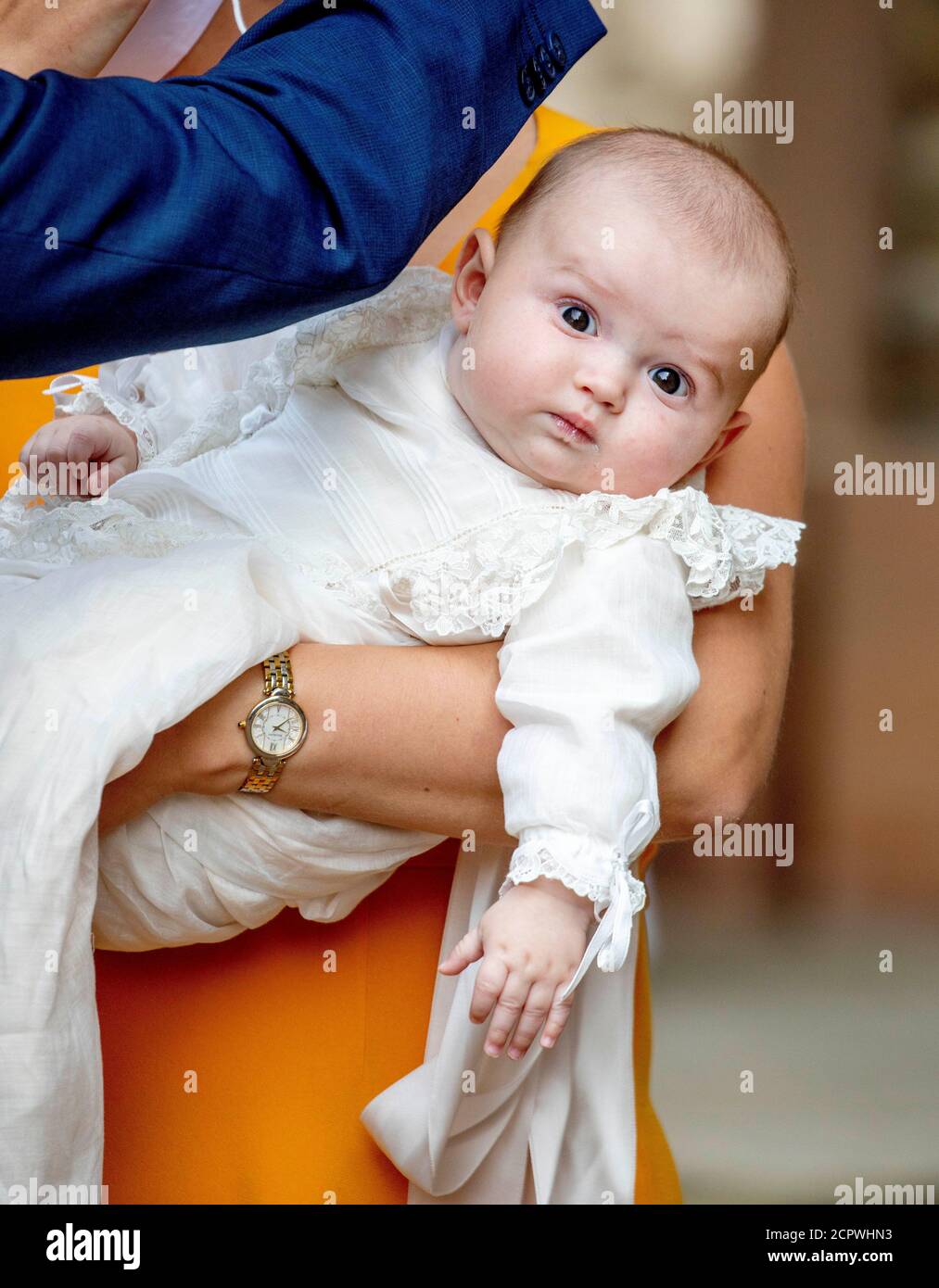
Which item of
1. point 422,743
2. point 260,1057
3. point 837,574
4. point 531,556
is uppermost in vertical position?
point 837,574

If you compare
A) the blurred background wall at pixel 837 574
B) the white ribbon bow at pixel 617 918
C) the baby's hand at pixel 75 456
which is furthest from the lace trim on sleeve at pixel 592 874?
the blurred background wall at pixel 837 574

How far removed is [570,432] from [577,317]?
8cm

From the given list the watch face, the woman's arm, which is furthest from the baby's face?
the watch face

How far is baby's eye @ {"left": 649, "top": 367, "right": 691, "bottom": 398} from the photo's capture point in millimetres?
1041

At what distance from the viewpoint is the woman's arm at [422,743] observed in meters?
0.94

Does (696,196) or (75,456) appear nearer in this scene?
(696,196)

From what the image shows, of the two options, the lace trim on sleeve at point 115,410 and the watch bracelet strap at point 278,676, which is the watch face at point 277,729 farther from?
the lace trim on sleeve at point 115,410

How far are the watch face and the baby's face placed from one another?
10.1 inches

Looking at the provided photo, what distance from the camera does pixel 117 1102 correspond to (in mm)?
1064

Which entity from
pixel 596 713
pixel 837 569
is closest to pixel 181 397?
pixel 596 713

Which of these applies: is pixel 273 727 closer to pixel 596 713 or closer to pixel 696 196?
pixel 596 713

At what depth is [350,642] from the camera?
1041 mm

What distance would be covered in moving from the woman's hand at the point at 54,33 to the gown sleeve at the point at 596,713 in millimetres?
447

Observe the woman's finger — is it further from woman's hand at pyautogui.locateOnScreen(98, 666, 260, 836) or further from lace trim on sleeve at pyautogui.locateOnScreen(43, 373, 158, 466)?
→ lace trim on sleeve at pyautogui.locateOnScreen(43, 373, 158, 466)
